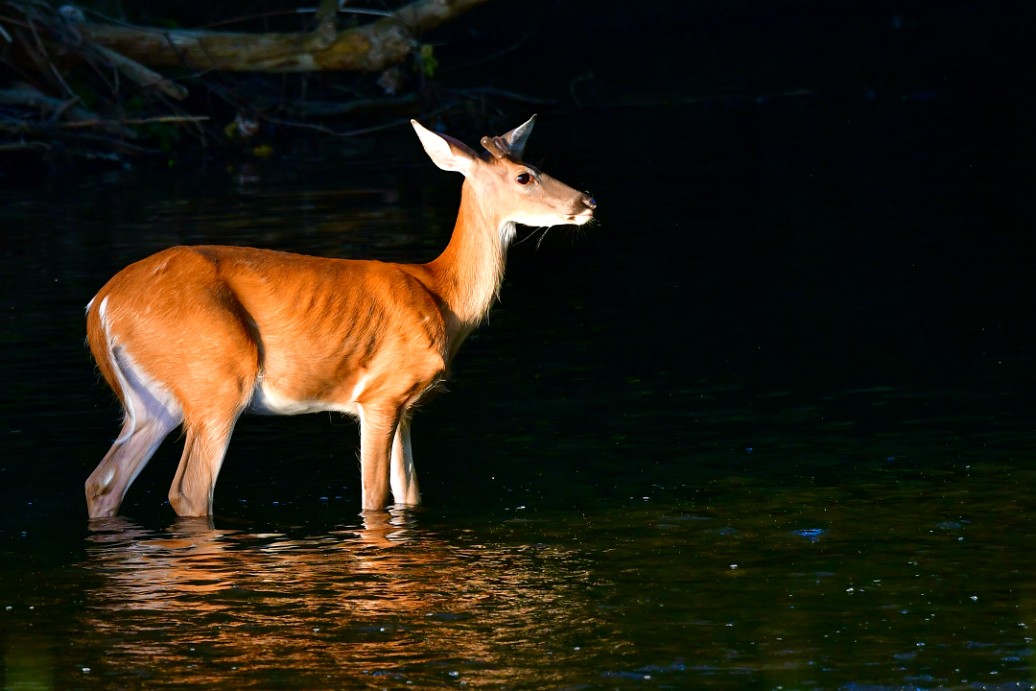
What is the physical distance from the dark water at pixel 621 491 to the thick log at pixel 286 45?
6.32 metres

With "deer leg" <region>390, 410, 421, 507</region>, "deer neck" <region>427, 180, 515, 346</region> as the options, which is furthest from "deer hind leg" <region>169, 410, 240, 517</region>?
"deer neck" <region>427, 180, 515, 346</region>

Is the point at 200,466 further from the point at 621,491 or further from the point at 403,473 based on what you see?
the point at 621,491

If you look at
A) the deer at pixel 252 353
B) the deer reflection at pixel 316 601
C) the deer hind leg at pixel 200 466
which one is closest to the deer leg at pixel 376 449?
the deer at pixel 252 353

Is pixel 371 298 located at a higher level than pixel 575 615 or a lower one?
higher

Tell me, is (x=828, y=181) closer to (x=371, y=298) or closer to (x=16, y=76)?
(x=16, y=76)

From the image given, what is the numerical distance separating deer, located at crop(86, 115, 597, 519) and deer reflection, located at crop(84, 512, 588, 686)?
1.06 ft

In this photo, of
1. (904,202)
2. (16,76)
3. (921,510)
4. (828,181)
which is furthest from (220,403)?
(16,76)

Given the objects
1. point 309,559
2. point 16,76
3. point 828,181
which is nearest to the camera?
point 309,559

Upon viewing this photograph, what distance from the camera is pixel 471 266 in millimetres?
10352

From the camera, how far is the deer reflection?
738 centimetres

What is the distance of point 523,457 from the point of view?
1093 centimetres

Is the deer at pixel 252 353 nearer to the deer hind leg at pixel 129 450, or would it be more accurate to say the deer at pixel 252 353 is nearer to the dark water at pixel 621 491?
the deer hind leg at pixel 129 450

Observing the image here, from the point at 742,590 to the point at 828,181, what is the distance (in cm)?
1469

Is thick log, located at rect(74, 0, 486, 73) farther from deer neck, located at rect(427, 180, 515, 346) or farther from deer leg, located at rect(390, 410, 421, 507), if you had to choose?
deer leg, located at rect(390, 410, 421, 507)
